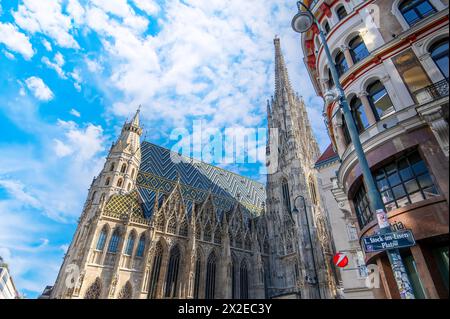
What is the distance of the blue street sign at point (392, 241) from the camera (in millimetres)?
5109

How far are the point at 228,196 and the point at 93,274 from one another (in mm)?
27917

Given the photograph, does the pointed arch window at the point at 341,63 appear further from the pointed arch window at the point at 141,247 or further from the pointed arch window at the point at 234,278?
the pointed arch window at the point at 234,278

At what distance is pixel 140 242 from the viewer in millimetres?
31172

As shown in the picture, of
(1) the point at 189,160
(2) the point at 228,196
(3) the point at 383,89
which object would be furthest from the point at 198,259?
(3) the point at 383,89

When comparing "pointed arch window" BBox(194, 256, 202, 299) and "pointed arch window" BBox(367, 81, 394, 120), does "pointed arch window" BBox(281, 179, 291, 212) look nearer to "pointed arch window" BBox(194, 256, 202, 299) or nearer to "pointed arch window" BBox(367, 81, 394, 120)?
"pointed arch window" BBox(194, 256, 202, 299)

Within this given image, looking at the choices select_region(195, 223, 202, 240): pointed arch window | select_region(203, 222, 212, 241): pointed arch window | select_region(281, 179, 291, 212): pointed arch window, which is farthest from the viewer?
select_region(281, 179, 291, 212): pointed arch window

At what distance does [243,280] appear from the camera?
37250 millimetres

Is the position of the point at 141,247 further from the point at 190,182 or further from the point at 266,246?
the point at 266,246

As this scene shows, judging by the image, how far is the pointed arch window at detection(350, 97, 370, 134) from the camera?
31.9 feet

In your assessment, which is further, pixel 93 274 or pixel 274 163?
pixel 274 163

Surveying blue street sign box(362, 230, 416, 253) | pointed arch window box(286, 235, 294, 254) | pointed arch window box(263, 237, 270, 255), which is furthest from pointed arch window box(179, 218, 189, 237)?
blue street sign box(362, 230, 416, 253)

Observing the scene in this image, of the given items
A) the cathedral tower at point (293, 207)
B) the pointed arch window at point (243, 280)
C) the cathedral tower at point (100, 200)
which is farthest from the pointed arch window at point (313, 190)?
the cathedral tower at point (100, 200)

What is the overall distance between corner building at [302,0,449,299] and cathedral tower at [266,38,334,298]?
24336mm
